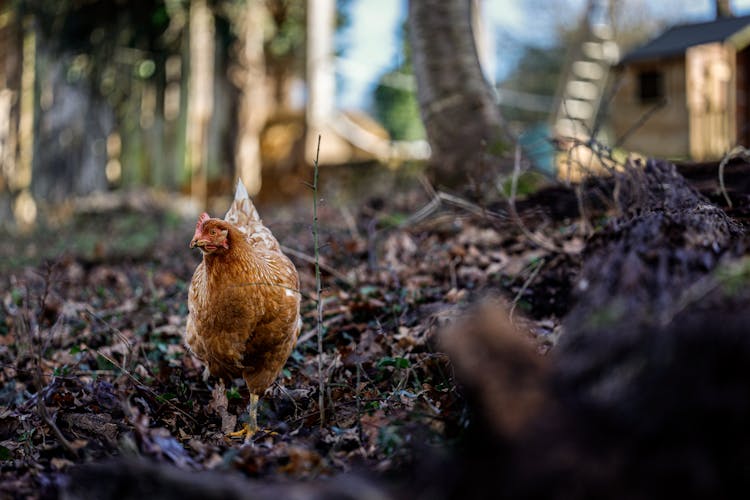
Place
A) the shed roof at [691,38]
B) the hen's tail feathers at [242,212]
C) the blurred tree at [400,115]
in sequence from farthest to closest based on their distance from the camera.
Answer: the blurred tree at [400,115] → the shed roof at [691,38] → the hen's tail feathers at [242,212]

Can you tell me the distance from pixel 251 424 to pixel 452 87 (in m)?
4.31

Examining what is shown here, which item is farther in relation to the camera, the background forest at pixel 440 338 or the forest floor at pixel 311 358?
the forest floor at pixel 311 358

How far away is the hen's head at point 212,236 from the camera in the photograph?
3.15 m

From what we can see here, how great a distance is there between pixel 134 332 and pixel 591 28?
1705 cm

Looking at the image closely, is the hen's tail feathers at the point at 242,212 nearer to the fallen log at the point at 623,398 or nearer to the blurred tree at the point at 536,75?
the fallen log at the point at 623,398

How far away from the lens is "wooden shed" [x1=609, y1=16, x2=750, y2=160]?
44.2 feet

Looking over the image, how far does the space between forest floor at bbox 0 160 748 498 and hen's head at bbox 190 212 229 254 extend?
1.47ft

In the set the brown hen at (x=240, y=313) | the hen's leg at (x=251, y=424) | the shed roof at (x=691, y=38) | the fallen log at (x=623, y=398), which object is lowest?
the hen's leg at (x=251, y=424)

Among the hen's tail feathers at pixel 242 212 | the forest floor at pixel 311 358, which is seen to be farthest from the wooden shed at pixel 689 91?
the hen's tail feathers at pixel 242 212

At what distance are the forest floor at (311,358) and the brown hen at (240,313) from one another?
174mm

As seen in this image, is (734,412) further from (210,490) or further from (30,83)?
(30,83)

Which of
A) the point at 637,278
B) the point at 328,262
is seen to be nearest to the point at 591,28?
the point at 328,262

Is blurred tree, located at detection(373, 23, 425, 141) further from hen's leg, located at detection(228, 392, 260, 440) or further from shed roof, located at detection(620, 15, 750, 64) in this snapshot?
hen's leg, located at detection(228, 392, 260, 440)

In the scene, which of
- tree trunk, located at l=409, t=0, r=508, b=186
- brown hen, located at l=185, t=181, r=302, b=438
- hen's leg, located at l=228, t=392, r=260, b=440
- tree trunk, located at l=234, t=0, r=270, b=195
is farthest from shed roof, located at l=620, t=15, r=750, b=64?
hen's leg, located at l=228, t=392, r=260, b=440
